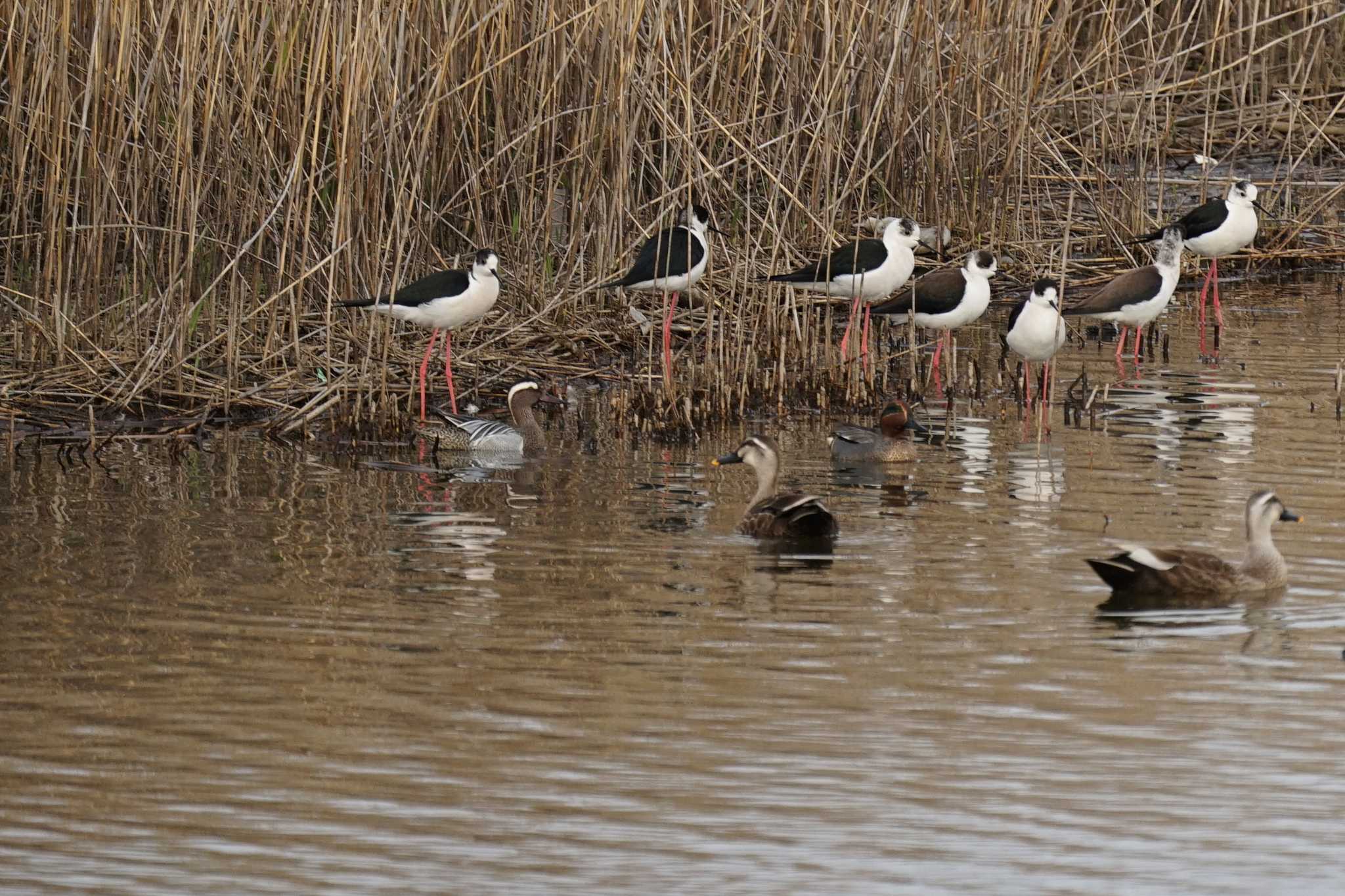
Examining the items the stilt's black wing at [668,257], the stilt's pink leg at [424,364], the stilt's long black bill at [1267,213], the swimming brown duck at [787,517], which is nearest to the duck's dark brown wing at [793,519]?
the swimming brown duck at [787,517]

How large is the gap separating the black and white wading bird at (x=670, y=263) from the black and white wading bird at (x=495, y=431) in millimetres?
1112

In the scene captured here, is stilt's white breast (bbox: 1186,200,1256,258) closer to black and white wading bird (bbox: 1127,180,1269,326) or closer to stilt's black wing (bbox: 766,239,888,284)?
black and white wading bird (bbox: 1127,180,1269,326)

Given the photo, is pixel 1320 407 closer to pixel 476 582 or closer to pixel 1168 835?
pixel 476 582

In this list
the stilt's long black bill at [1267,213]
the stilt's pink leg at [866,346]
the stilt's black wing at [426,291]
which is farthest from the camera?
the stilt's long black bill at [1267,213]

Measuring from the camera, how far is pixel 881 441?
967cm

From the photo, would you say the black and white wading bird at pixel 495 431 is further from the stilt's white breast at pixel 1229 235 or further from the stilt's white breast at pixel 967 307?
the stilt's white breast at pixel 1229 235

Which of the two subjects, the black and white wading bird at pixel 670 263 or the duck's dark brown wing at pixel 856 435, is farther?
the black and white wading bird at pixel 670 263

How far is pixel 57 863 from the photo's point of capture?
167 inches

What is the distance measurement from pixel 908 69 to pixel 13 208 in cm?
546

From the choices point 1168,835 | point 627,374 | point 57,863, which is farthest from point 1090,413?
point 57,863

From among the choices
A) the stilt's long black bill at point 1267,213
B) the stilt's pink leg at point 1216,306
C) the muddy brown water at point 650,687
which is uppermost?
the stilt's long black bill at point 1267,213

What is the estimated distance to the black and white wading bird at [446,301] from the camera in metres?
10.3

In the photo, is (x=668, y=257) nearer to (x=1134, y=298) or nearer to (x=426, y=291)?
(x=426, y=291)

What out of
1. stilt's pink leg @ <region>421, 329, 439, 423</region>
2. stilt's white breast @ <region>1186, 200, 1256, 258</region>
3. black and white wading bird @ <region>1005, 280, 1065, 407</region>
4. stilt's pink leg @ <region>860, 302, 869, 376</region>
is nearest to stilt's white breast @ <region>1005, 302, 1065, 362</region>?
black and white wading bird @ <region>1005, 280, 1065, 407</region>
